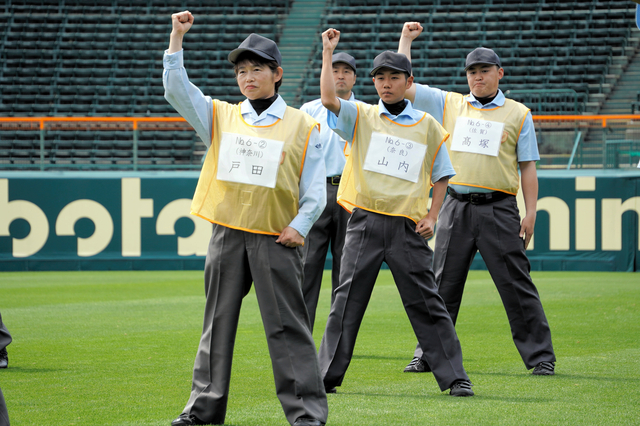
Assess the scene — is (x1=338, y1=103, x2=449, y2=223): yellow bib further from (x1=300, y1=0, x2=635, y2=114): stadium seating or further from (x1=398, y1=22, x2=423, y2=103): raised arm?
(x1=300, y1=0, x2=635, y2=114): stadium seating

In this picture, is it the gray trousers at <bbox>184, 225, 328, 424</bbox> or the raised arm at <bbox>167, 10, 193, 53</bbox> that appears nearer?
the raised arm at <bbox>167, 10, 193, 53</bbox>

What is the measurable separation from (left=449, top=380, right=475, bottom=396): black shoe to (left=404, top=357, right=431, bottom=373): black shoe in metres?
0.78

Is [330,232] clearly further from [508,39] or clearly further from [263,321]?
[508,39]

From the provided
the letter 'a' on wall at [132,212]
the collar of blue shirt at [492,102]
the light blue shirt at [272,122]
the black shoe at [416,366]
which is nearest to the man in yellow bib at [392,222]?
the light blue shirt at [272,122]

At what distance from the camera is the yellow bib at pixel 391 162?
4215 mm

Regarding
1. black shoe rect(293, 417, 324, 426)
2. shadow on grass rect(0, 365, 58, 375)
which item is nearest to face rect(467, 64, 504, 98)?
black shoe rect(293, 417, 324, 426)

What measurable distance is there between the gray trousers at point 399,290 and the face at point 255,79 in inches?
41.1

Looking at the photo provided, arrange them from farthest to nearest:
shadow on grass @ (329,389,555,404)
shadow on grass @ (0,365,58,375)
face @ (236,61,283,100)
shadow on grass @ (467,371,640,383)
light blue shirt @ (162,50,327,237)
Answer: shadow on grass @ (0,365,58,375) < shadow on grass @ (467,371,640,383) < shadow on grass @ (329,389,555,404) < face @ (236,61,283,100) < light blue shirt @ (162,50,327,237)

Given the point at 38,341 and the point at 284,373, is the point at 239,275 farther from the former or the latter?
the point at 38,341

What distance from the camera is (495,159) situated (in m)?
4.93

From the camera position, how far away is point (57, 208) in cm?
1289

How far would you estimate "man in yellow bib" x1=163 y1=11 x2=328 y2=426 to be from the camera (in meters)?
3.46

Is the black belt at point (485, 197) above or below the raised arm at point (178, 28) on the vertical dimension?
below

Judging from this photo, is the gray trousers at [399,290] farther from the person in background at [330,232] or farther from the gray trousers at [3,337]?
the gray trousers at [3,337]
